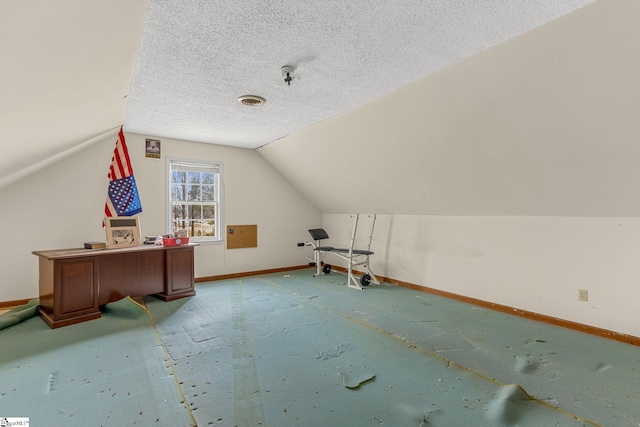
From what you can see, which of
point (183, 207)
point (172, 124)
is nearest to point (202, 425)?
point (172, 124)

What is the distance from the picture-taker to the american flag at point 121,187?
13.5 ft

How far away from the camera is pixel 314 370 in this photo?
7.75 ft

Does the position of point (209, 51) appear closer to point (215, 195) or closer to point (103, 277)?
point (103, 277)

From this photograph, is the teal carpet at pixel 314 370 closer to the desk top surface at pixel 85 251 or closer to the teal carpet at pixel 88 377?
the teal carpet at pixel 88 377

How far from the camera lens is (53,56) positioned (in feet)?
5.23

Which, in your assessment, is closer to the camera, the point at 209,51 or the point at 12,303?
the point at 209,51

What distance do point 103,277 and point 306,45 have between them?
353cm

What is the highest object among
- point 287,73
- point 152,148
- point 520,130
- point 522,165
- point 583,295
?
point 287,73

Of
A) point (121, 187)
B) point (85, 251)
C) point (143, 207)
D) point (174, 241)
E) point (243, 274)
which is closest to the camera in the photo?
point (85, 251)

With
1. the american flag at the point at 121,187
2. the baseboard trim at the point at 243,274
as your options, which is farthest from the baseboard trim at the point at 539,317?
the american flag at the point at 121,187

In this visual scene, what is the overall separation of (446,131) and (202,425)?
328 cm

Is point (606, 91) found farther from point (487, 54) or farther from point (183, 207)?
point (183, 207)

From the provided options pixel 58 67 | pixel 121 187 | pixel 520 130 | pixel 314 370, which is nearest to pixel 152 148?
pixel 121 187

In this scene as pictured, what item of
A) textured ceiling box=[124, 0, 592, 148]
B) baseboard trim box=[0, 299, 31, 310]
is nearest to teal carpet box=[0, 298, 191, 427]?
baseboard trim box=[0, 299, 31, 310]
